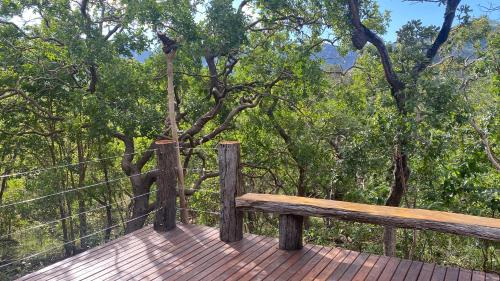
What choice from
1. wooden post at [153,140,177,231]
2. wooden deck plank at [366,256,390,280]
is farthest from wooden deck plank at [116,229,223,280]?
wooden deck plank at [366,256,390,280]

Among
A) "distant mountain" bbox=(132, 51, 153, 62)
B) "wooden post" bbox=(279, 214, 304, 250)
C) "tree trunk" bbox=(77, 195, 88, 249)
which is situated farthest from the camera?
"tree trunk" bbox=(77, 195, 88, 249)

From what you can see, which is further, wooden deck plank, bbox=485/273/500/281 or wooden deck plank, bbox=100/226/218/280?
wooden deck plank, bbox=100/226/218/280

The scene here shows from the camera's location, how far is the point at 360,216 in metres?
2.80

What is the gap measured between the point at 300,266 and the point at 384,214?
75 centimetres

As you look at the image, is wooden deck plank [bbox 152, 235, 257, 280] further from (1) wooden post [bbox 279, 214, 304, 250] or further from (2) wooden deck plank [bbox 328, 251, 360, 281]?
(2) wooden deck plank [bbox 328, 251, 360, 281]

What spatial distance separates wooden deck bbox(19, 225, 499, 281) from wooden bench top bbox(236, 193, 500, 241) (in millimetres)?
354

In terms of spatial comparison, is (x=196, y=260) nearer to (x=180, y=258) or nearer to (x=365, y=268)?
(x=180, y=258)

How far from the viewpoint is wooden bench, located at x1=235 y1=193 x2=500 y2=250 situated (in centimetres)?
248

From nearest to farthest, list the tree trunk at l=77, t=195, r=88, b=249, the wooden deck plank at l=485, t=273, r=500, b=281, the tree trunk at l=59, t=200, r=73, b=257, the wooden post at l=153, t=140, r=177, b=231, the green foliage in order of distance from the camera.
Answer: the wooden deck plank at l=485, t=273, r=500, b=281, the wooden post at l=153, t=140, r=177, b=231, the green foliage, the tree trunk at l=77, t=195, r=88, b=249, the tree trunk at l=59, t=200, r=73, b=257

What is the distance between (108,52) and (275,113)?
3260mm

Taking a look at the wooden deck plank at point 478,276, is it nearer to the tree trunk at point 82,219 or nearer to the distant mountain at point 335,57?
the distant mountain at point 335,57

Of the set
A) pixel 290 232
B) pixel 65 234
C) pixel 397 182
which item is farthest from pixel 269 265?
pixel 65 234

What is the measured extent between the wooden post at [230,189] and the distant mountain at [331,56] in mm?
3553

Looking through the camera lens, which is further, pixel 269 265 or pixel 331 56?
pixel 331 56
